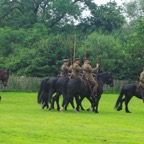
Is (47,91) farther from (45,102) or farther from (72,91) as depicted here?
(72,91)

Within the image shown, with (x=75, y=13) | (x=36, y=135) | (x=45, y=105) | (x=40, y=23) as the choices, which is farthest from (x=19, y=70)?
(x=36, y=135)

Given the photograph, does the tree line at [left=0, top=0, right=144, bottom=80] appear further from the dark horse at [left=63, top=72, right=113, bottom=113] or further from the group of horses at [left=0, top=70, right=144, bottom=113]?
the dark horse at [left=63, top=72, right=113, bottom=113]

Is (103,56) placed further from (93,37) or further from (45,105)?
(45,105)

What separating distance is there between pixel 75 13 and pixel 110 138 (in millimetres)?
63382

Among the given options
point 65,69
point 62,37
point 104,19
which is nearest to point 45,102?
point 65,69

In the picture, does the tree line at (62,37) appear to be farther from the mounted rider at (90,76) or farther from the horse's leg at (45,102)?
the mounted rider at (90,76)

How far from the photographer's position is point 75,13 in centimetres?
7769

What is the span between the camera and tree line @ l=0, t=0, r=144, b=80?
60.3 m

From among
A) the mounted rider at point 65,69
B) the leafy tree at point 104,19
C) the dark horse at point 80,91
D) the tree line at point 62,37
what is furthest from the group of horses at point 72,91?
the leafy tree at point 104,19

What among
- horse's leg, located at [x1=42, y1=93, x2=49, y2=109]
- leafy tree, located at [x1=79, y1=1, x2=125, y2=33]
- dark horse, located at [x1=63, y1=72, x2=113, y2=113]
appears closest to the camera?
dark horse, located at [x1=63, y1=72, x2=113, y2=113]

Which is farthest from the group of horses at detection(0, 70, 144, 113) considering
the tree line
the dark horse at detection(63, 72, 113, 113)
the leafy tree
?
the leafy tree

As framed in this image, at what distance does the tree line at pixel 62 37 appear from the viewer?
60.3 metres

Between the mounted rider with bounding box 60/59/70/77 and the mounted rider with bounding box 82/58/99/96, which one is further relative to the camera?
the mounted rider with bounding box 60/59/70/77

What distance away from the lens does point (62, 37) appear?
6338cm
